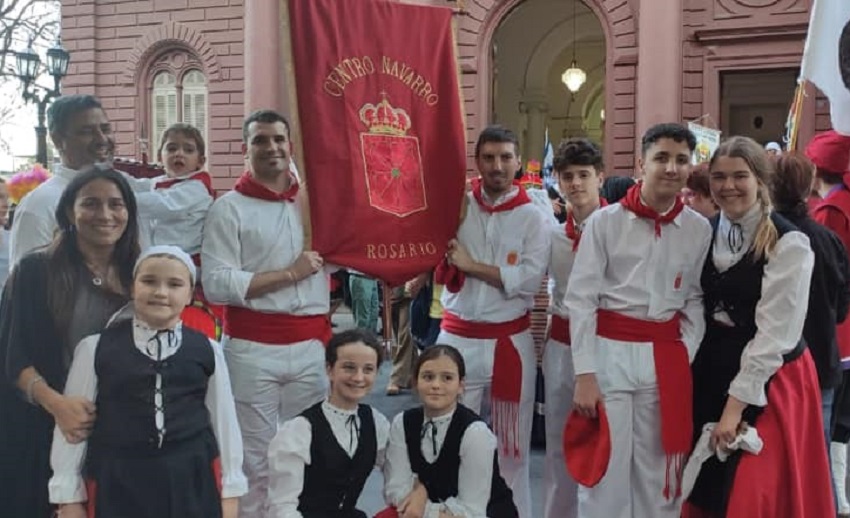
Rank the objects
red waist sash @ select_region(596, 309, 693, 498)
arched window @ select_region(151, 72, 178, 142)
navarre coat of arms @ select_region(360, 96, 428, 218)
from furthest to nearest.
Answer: arched window @ select_region(151, 72, 178, 142) → navarre coat of arms @ select_region(360, 96, 428, 218) → red waist sash @ select_region(596, 309, 693, 498)

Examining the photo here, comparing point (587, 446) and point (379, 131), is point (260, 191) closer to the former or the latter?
point (379, 131)

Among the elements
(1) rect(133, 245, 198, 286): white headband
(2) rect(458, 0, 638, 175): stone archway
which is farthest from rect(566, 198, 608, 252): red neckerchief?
(2) rect(458, 0, 638, 175): stone archway

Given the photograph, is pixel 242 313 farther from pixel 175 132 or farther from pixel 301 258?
pixel 175 132

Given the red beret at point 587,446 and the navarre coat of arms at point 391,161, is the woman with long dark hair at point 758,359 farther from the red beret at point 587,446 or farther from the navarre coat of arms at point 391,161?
the navarre coat of arms at point 391,161

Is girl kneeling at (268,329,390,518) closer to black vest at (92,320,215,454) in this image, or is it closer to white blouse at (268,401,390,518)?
white blouse at (268,401,390,518)

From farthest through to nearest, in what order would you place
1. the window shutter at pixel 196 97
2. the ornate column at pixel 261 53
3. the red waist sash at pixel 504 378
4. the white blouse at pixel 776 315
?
the window shutter at pixel 196 97, the ornate column at pixel 261 53, the red waist sash at pixel 504 378, the white blouse at pixel 776 315

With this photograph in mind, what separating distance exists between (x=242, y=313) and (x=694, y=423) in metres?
1.91

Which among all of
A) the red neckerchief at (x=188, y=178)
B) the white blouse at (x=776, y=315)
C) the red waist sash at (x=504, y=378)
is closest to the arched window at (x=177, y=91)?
the red neckerchief at (x=188, y=178)

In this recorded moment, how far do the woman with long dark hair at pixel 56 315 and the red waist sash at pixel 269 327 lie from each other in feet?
2.04

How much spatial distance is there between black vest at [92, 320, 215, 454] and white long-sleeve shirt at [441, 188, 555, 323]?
141 cm

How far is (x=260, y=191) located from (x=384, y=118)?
0.62m

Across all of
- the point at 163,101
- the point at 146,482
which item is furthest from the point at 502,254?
the point at 163,101

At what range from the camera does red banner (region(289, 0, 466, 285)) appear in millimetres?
3330

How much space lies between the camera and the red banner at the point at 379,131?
3330 mm
